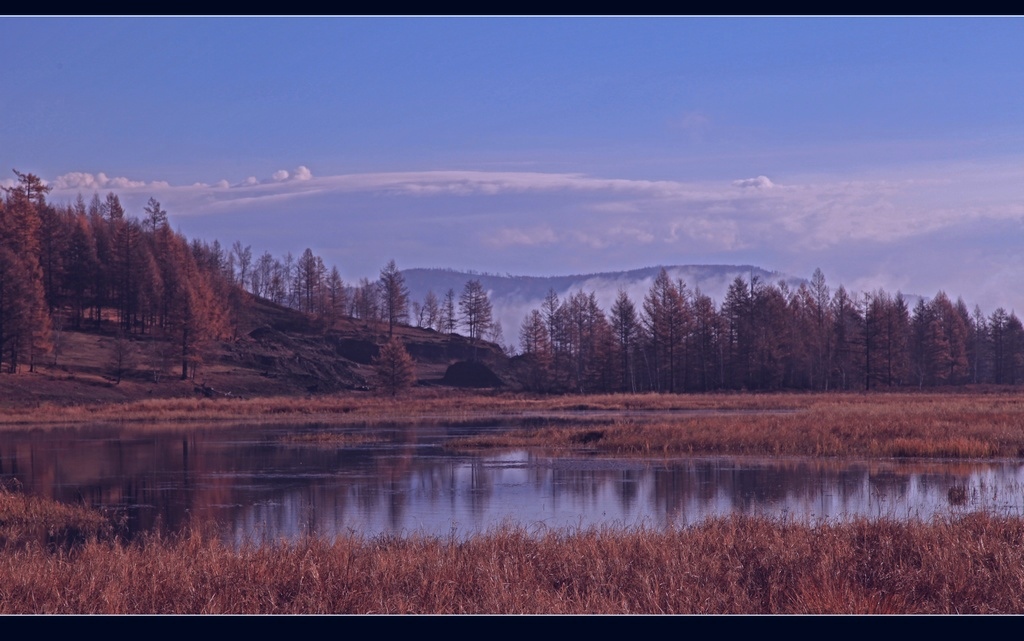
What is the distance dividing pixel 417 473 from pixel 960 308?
11739cm

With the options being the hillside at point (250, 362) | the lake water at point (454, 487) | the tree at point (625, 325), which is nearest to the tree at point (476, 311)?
the hillside at point (250, 362)

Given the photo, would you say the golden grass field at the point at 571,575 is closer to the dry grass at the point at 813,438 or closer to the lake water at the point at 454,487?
the lake water at the point at 454,487

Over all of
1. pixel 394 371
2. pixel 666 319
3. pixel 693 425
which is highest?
pixel 666 319

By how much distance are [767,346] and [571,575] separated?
8610cm

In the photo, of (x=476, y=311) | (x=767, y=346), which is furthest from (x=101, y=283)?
(x=767, y=346)

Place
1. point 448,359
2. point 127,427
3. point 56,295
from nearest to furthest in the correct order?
point 127,427, point 56,295, point 448,359

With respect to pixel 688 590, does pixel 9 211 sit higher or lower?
higher

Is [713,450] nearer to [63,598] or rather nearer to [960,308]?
[63,598]

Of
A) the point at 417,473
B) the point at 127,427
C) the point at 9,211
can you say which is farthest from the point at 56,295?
the point at 417,473

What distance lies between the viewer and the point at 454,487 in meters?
25.1

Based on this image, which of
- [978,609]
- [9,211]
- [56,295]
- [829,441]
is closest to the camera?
[978,609]

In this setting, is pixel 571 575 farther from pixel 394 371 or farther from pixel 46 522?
pixel 394 371

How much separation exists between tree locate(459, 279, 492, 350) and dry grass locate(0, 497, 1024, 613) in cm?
11868

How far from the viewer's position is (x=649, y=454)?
32469 mm
